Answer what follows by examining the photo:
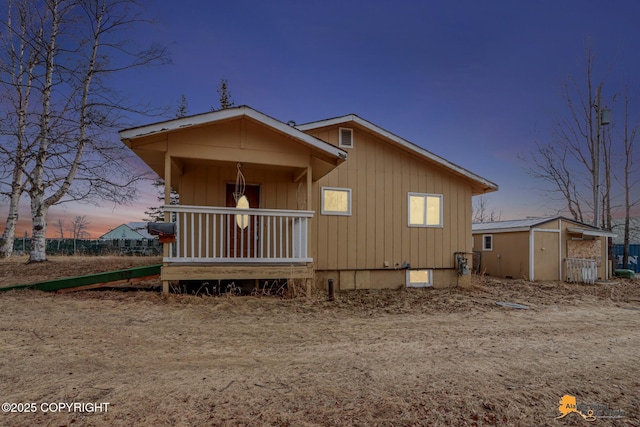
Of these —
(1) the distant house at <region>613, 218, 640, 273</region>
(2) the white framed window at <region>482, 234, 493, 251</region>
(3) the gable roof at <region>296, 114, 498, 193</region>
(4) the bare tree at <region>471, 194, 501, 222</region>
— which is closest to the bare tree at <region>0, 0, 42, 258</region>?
(3) the gable roof at <region>296, 114, 498, 193</region>

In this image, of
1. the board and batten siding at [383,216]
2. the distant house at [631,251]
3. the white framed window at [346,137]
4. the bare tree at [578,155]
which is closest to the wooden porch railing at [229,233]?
the board and batten siding at [383,216]

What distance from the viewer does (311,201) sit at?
8.72 meters

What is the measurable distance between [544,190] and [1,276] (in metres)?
24.5

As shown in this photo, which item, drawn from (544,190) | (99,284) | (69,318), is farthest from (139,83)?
(544,190)

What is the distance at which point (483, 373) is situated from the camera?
11.7 feet

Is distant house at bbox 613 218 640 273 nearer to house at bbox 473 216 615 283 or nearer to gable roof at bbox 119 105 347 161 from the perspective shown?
house at bbox 473 216 615 283

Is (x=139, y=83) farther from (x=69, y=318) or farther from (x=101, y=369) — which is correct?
(x=101, y=369)

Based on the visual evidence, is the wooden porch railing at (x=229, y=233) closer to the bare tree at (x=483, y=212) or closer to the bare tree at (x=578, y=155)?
the bare tree at (x=578, y=155)

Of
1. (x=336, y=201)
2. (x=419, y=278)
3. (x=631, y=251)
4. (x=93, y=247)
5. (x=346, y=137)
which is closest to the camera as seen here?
(x=336, y=201)

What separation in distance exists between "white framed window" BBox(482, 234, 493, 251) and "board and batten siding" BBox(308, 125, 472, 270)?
589 centimetres

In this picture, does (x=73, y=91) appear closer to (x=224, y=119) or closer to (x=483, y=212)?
(x=224, y=119)

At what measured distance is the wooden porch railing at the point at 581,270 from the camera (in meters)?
13.7

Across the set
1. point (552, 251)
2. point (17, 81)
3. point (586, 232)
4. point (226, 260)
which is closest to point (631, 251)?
point (586, 232)

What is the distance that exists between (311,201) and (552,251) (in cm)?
1060
